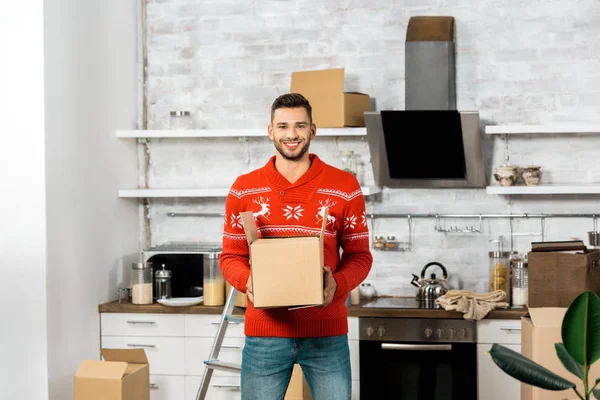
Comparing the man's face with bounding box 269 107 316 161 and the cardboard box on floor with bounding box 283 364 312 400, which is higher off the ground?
the man's face with bounding box 269 107 316 161

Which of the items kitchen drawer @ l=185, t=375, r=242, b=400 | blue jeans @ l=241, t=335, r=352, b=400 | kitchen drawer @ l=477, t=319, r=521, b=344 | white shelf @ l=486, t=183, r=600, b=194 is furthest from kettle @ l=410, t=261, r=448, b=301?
blue jeans @ l=241, t=335, r=352, b=400

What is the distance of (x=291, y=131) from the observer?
2.67m

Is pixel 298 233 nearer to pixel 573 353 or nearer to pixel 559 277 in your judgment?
pixel 573 353

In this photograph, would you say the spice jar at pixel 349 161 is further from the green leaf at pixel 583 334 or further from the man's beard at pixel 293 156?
the green leaf at pixel 583 334

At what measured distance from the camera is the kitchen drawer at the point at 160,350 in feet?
14.3

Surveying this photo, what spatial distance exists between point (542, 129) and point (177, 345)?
226cm

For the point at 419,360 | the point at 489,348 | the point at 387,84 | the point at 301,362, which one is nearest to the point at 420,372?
the point at 419,360

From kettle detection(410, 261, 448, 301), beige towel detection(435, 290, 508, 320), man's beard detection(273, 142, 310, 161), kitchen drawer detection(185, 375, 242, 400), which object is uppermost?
man's beard detection(273, 142, 310, 161)

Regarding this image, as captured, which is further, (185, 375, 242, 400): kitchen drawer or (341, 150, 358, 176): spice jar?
(341, 150, 358, 176): spice jar

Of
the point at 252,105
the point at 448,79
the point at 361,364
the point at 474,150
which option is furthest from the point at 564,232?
the point at 252,105

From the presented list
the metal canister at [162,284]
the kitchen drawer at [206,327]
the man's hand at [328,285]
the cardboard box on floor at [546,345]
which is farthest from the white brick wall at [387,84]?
the man's hand at [328,285]

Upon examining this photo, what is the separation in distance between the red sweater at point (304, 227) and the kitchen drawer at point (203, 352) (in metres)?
1.60

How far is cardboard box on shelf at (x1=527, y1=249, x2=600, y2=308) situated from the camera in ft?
11.2

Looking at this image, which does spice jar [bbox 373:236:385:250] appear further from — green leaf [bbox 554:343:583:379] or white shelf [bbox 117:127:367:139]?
green leaf [bbox 554:343:583:379]
